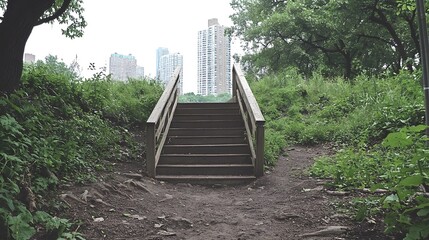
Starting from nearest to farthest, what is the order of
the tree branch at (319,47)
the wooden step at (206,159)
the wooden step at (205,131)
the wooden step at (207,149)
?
the wooden step at (206,159)
the wooden step at (207,149)
the wooden step at (205,131)
the tree branch at (319,47)

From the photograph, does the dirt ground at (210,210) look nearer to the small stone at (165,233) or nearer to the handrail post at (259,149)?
the small stone at (165,233)

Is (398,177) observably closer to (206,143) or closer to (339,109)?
(206,143)

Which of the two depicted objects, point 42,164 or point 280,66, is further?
point 280,66

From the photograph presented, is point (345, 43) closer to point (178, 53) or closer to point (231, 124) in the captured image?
point (178, 53)

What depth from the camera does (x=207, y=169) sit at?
6152 millimetres

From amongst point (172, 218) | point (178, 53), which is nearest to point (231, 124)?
point (172, 218)

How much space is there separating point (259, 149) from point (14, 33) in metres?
4.03

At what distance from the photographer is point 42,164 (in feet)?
12.5

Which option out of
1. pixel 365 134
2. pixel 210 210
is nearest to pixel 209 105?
A: pixel 365 134

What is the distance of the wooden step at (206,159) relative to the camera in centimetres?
645

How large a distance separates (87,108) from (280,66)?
41.0 feet

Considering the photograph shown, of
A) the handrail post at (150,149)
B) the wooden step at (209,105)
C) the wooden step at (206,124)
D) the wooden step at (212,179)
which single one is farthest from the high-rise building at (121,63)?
the wooden step at (212,179)

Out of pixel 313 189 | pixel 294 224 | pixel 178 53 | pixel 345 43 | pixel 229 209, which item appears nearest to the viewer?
pixel 294 224

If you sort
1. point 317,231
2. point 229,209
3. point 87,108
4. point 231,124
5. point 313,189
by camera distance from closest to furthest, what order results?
point 317,231 → point 229,209 → point 313,189 → point 87,108 → point 231,124
